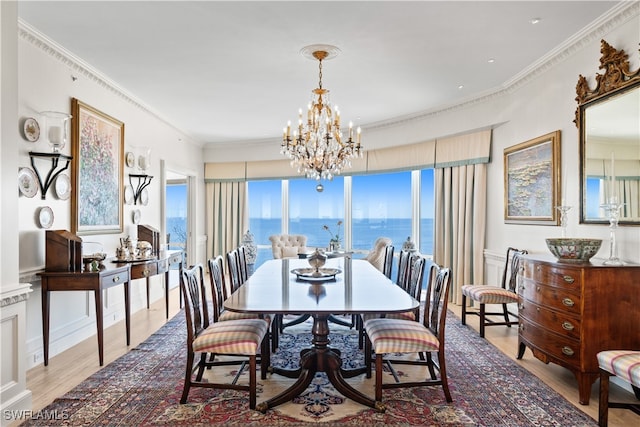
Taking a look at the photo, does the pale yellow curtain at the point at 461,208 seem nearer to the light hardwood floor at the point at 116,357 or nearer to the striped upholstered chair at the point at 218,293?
the light hardwood floor at the point at 116,357

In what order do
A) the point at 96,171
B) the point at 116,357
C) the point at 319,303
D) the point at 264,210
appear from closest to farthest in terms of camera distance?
the point at 319,303 < the point at 116,357 < the point at 96,171 < the point at 264,210

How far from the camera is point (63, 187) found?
12.0 ft

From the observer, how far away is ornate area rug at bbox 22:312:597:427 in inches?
95.7

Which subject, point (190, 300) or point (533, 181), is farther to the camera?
point (533, 181)

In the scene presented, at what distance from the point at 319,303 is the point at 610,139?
2.49 m

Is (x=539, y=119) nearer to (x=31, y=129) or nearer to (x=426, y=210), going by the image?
(x=426, y=210)

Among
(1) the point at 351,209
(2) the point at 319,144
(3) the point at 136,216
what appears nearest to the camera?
(2) the point at 319,144

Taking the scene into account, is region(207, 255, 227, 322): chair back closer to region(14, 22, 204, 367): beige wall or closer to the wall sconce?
region(14, 22, 204, 367): beige wall


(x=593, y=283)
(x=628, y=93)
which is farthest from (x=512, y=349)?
(x=628, y=93)

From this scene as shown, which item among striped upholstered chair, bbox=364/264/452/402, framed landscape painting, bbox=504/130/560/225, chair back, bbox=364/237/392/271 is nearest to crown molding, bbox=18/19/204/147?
striped upholstered chair, bbox=364/264/452/402

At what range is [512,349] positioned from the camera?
147 inches

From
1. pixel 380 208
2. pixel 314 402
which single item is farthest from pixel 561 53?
pixel 380 208

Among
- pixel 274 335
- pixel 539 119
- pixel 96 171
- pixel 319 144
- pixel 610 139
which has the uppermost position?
pixel 539 119

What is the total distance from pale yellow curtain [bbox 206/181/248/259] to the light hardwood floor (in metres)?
3.36
